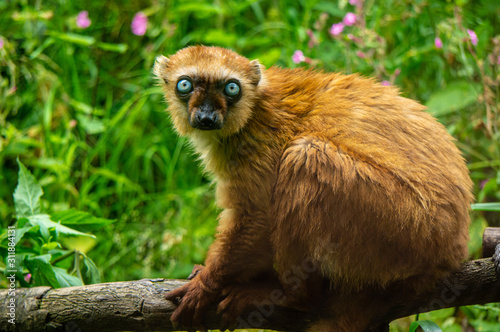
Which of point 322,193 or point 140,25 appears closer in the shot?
point 322,193

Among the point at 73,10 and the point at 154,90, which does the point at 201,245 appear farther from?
the point at 73,10

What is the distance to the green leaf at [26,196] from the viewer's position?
426cm

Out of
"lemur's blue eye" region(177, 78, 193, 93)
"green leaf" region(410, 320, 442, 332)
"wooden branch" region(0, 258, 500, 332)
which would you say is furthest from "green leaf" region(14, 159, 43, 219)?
"green leaf" region(410, 320, 442, 332)

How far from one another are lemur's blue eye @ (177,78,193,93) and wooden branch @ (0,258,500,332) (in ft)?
5.00

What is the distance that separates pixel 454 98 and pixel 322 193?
3.31 meters

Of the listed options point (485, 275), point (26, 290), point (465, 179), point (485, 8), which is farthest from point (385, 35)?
point (26, 290)

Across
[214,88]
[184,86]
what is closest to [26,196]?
[184,86]

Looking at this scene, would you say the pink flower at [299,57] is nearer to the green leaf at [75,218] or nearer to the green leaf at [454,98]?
the green leaf at [454,98]

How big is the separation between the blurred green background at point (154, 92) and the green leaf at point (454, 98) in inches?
0.7

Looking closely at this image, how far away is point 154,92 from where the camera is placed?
6.62 metres

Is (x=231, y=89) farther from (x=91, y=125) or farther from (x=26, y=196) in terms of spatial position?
(x=91, y=125)

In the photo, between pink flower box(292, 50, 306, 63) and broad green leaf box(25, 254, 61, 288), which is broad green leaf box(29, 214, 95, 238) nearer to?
broad green leaf box(25, 254, 61, 288)

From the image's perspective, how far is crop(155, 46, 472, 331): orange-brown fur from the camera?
10.5ft

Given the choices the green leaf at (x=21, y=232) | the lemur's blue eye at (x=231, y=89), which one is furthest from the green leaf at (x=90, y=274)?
the lemur's blue eye at (x=231, y=89)
